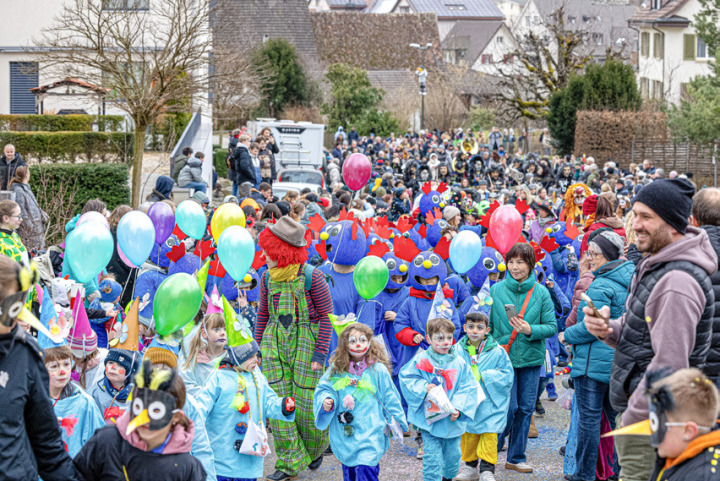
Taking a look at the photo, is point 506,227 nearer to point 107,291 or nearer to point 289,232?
point 289,232

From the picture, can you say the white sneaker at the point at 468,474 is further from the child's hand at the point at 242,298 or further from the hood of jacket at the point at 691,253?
the hood of jacket at the point at 691,253

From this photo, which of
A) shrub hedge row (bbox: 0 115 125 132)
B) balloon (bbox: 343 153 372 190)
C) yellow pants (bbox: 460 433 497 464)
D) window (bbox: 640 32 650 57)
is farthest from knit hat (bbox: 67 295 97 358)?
window (bbox: 640 32 650 57)

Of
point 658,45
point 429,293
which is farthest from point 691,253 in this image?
point 658,45

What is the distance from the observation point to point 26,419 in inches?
145

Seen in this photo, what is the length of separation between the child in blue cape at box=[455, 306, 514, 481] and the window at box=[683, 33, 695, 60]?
47.9m

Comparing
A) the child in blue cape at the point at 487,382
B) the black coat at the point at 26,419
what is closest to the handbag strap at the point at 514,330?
the child in blue cape at the point at 487,382

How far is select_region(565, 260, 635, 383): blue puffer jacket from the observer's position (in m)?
6.36

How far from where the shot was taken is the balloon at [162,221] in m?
8.73

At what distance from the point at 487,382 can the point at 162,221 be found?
3606 mm

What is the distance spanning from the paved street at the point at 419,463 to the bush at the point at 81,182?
10.0 meters

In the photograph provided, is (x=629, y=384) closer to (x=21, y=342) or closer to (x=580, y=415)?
(x=580, y=415)

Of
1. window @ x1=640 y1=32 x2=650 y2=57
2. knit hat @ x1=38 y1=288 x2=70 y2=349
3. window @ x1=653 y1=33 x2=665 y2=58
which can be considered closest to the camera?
knit hat @ x1=38 y1=288 x2=70 y2=349

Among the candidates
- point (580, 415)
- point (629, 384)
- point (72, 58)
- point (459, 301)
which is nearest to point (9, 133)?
point (72, 58)

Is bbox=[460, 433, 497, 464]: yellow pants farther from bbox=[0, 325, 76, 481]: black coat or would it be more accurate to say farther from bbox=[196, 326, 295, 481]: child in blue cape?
bbox=[0, 325, 76, 481]: black coat
